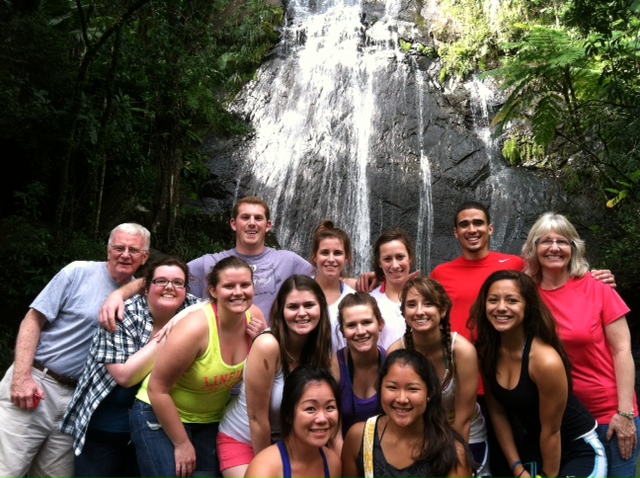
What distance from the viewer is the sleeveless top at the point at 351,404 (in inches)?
120

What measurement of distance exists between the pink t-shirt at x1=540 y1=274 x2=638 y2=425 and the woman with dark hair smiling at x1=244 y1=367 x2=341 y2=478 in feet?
4.34

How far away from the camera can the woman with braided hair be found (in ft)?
9.55

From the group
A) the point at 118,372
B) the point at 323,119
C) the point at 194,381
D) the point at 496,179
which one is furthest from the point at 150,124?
the point at 194,381

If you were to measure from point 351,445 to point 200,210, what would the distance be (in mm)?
9430

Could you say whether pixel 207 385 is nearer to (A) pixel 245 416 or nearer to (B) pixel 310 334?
(A) pixel 245 416

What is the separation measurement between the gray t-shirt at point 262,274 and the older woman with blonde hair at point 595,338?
1.65 metres

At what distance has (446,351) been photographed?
2.97m

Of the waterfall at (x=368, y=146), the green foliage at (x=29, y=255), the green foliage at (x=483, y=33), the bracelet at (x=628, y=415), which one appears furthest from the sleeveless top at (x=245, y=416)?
the green foliage at (x=483, y=33)

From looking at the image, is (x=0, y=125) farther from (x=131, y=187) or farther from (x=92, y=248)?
(x=131, y=187)

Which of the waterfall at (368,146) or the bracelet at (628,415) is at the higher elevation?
the waterfall at (368,146)

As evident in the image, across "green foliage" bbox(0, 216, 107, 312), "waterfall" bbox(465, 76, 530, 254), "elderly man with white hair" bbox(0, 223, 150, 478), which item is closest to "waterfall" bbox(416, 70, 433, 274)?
"waterfall" bbox(465, 76, 530, 254)

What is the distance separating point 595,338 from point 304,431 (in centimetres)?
163

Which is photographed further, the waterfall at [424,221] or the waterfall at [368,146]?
the waterfall at [368,146]

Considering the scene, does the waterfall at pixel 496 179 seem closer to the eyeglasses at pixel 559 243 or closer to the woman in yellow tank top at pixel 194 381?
the eyeglasses at pixel 559 243
